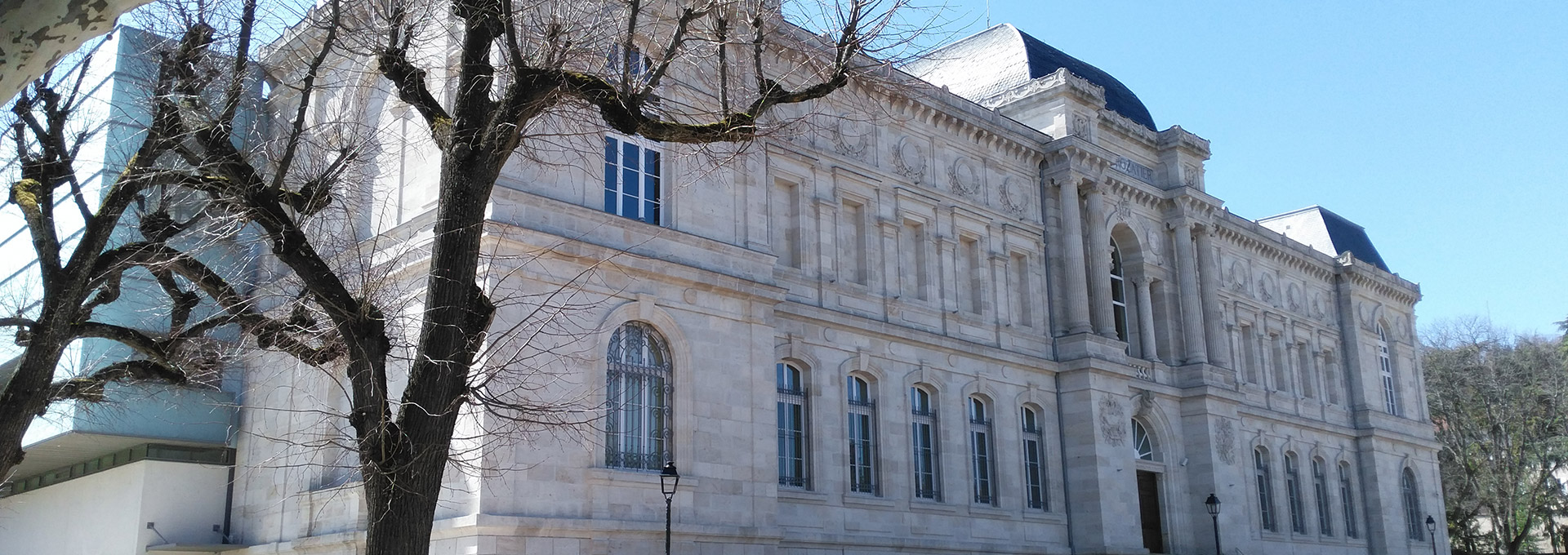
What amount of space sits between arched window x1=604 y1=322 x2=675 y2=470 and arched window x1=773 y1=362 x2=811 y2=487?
3.72m

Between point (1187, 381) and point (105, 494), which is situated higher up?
point (1187, 381)

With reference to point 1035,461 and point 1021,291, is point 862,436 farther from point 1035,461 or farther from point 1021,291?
point 1021,291

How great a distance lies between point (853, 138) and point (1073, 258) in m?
7.21

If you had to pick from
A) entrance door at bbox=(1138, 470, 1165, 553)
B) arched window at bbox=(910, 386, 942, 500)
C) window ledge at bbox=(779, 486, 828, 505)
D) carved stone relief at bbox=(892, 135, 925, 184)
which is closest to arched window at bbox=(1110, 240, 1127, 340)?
entrance door at bbox=(1138, 470, 1165, 553)

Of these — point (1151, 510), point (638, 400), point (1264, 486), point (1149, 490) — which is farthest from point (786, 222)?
point (1264, 486)

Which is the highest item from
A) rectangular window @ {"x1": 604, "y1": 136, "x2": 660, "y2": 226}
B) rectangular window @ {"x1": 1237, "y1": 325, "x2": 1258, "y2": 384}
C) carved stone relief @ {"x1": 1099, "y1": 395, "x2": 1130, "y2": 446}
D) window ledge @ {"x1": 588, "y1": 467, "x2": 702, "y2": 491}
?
rectangular window @ {"x1": 1237, "y1": 325, "x2": 1258, "y2": 384}

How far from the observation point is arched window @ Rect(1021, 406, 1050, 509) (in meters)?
29.3

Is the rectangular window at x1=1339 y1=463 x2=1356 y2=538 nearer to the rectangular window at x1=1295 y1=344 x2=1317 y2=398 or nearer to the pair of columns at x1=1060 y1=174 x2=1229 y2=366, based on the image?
the rectangular window at x1=1295 y1=344 x2=1317 y2=398

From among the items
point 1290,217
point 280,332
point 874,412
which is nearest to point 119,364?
point 280,332

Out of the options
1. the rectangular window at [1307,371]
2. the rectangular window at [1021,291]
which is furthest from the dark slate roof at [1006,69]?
the rectangular window at [1307,371]

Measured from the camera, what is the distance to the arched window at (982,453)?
28094 millimetres

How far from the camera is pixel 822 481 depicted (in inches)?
957

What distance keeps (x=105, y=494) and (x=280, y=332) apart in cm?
1559

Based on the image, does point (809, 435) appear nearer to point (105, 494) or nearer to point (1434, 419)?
point (105, 494)
